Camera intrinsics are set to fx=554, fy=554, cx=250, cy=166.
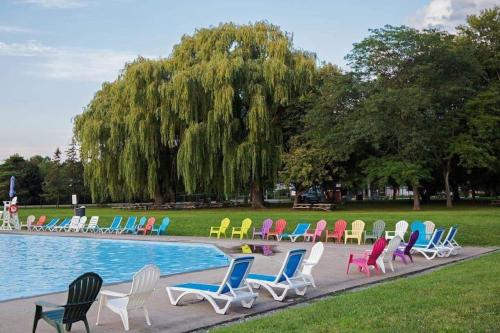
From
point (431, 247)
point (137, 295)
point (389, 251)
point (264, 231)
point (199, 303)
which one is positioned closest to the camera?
point (137, 295)

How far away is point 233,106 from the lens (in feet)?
118

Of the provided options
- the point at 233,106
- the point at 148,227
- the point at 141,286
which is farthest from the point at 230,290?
the point at 233,106

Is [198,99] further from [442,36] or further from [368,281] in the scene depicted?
[368,281]

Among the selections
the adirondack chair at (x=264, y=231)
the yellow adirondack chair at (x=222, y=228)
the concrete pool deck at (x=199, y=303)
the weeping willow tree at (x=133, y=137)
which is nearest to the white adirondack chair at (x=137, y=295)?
the concrete pool deck at (x=199, y=303)

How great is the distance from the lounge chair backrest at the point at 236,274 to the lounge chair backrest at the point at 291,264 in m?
0.92

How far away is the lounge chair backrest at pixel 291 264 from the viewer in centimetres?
965

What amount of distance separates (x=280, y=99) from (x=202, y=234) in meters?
13.6

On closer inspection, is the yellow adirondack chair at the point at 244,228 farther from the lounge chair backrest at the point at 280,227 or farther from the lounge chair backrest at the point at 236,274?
the lounge chair backrest at the point at 236,274

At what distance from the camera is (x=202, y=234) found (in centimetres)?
2434

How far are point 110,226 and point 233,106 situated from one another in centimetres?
1167

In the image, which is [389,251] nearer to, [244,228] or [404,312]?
[404,312]

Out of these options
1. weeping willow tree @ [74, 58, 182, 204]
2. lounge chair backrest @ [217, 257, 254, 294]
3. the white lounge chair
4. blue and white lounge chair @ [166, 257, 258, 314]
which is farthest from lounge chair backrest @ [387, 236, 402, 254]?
weeping willow tree @ [74, 58, 182, 204]

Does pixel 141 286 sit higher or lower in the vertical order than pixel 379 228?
higher

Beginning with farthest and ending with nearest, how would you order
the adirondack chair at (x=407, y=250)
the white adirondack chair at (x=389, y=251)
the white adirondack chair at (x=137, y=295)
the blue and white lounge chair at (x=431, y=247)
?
the blue and white lounge chair at (x=431, y=247)
the adirondack chair at (x=407, y=250)
the white adirondack chair at (x=389, y=251)
the white adirondack chair at (x=137, y=295)
